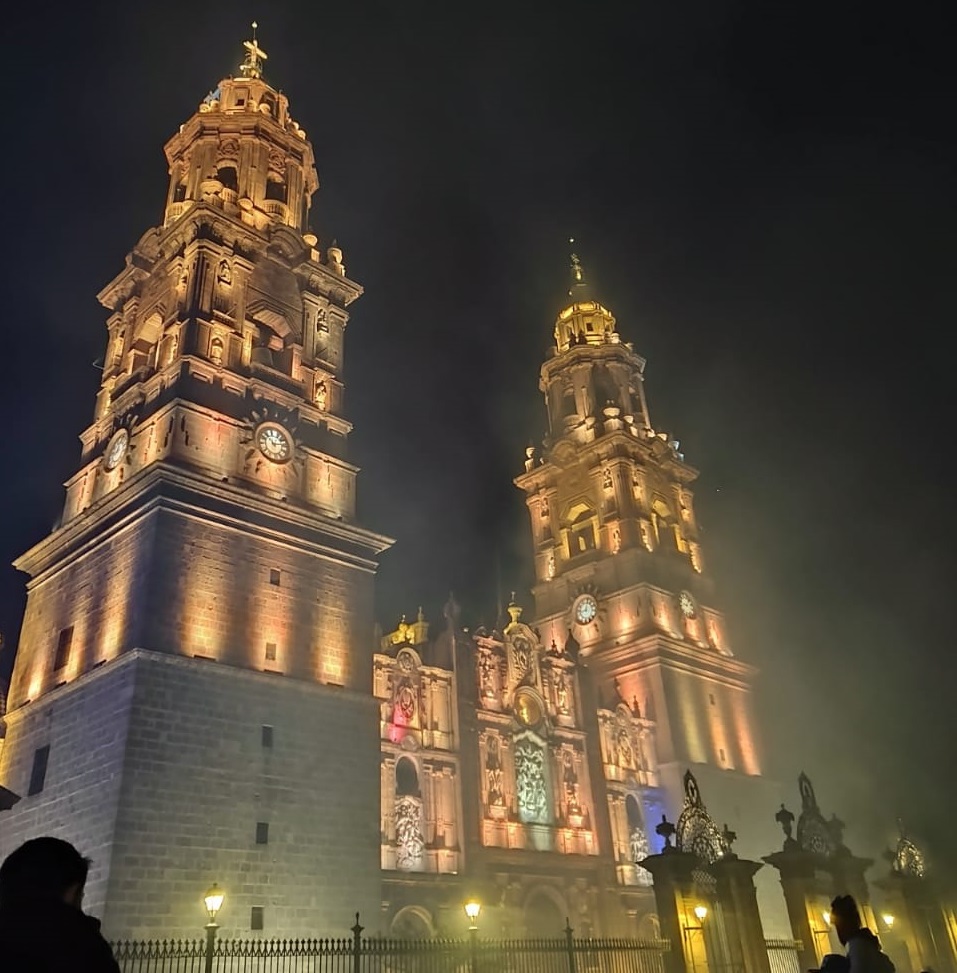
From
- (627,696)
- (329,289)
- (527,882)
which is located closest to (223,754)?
(527,882)

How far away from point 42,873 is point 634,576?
49840mm

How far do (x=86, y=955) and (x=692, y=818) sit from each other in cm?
2458

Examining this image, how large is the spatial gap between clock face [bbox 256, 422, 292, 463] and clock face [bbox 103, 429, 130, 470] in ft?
17.2

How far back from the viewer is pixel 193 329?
34.6m

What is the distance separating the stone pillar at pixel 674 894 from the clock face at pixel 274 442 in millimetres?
20418

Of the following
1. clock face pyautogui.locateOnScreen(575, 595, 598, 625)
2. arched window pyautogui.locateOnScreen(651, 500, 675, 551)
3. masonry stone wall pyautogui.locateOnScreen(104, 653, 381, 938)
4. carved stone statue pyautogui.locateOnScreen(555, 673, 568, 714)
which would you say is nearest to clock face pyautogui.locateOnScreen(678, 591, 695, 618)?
arched window pyautogui.locateOnScreen(651, 500, 675, 551)

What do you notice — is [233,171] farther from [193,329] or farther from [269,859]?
[269,859]

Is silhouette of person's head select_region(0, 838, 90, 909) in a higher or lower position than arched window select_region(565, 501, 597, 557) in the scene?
lower

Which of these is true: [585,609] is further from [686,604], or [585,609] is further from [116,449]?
[116,449]

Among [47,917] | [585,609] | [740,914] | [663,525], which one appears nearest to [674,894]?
[740,914]

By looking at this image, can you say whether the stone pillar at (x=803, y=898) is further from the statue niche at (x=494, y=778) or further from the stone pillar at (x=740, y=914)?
the statue niche at (x=494, y=778)

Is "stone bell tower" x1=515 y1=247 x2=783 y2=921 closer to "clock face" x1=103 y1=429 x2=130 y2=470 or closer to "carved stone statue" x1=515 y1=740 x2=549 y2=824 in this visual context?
"carved stone statue" x1=515 y1=740 x2=549 y2=824

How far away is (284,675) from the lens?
29.5 meters

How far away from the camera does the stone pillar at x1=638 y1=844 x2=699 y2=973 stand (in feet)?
69.7
